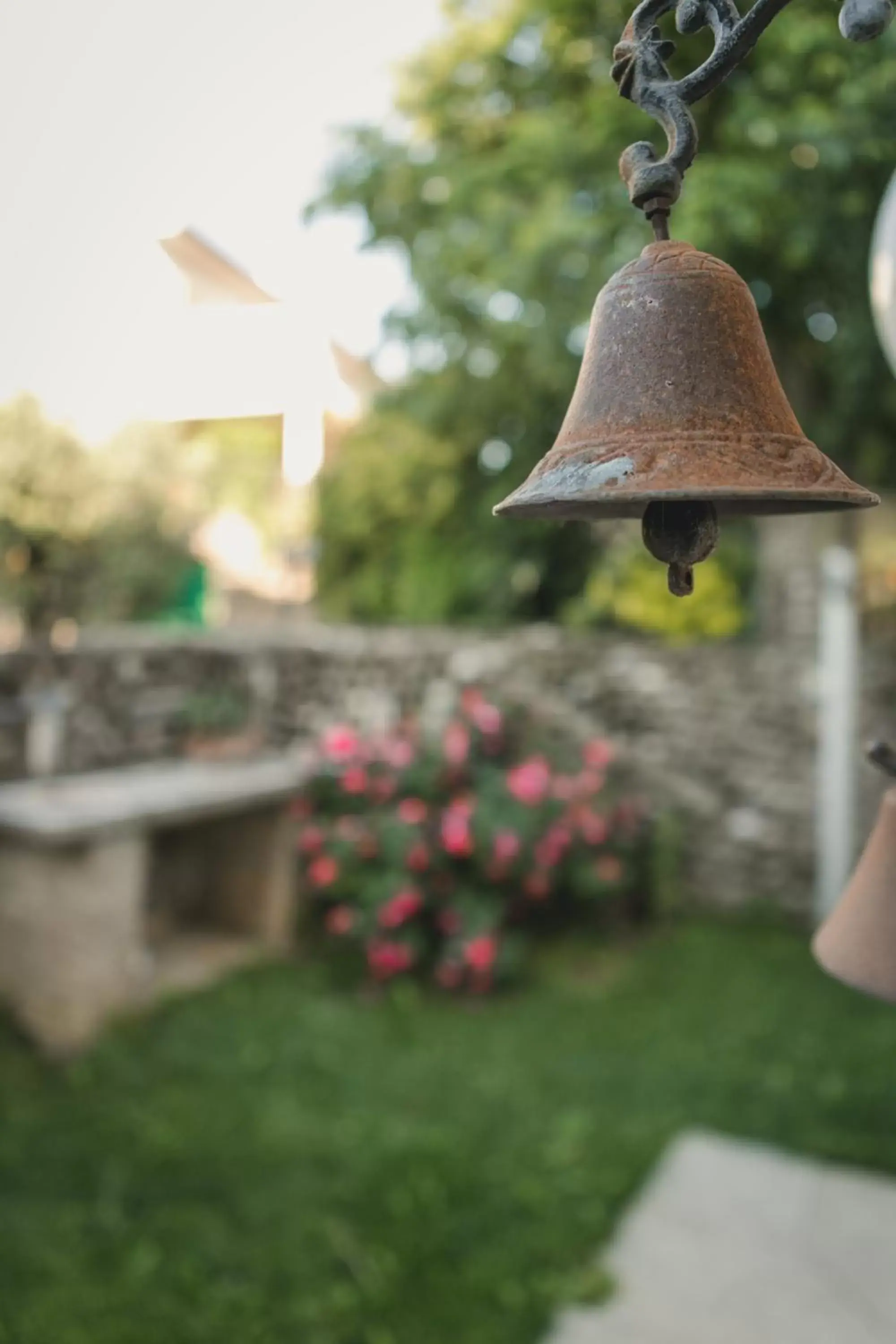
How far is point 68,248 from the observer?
806cm

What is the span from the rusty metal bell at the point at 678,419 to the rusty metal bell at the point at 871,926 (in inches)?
19.5

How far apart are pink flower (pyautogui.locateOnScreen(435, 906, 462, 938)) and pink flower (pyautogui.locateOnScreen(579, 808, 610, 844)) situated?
0.79 metres

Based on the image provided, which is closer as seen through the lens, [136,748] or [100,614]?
[136,748]

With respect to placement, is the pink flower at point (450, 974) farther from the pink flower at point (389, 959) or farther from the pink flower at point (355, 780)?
the pink flower at point (355, 780)

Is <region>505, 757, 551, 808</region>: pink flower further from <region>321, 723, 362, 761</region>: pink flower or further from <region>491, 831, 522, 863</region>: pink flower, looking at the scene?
<region>321, 723, 362, 761</region>: pink flower

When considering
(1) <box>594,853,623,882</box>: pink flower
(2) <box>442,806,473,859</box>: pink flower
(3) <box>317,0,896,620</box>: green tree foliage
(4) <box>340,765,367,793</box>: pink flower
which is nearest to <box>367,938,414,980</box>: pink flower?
(2) <box>442,806,473,859</box>: pink flower

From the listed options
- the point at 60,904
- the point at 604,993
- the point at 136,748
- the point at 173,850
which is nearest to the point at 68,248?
the point at 136,748

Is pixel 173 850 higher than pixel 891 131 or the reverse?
the reverse

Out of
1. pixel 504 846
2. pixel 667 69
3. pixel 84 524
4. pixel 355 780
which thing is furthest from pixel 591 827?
pixel 84 524

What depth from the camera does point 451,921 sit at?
477 centimetres

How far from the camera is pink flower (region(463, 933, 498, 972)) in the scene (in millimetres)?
4500

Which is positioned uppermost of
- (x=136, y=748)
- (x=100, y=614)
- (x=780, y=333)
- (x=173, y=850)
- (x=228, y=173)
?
(x=228, y=173)

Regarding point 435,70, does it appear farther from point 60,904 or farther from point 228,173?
point 60,904

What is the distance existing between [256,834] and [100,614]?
185 inches
